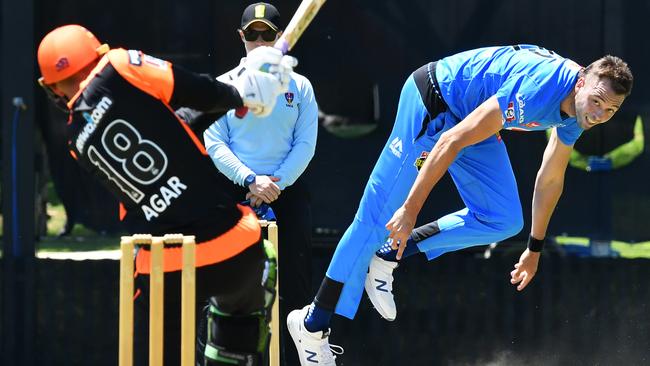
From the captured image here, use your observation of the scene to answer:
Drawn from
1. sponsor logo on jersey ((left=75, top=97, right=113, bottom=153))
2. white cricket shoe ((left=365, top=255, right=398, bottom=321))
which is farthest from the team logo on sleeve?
sponsor logo on jersey ((left=75, top=97, right=113, bottom=153))

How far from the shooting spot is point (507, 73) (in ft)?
16.0

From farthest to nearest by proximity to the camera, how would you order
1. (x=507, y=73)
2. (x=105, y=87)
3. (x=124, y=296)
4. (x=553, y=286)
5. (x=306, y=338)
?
1. (x=553, y=286)
2. (x=306, y=338)
3. (x=507, y=73)
4. (x=124, y=296)
5. (x=105, y=87)

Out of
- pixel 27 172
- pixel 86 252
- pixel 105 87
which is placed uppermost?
pixel 105 87

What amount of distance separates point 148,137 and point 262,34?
168 centimetres

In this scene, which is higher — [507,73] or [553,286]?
[507,73]

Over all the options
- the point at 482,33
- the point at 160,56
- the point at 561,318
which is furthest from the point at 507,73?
the point at 160,56

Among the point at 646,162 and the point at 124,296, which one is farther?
the point at 646,162

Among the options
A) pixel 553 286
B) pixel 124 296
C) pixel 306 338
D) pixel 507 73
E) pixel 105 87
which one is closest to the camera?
pixel 105 87

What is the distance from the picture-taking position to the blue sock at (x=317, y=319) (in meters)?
5.32

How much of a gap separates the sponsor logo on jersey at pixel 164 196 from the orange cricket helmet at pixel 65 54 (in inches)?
18.4

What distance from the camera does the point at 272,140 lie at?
550 cm

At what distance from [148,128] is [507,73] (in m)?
1.64

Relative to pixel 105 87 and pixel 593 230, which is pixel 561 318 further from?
pixel 105 87

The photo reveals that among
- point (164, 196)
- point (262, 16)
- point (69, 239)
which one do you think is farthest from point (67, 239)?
point (164, 196)
